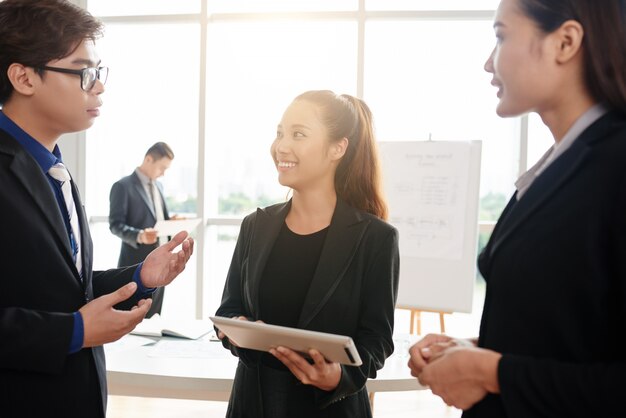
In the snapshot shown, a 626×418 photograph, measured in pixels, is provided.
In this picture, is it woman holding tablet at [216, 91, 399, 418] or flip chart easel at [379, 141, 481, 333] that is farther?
flip chart easel at [379, 141, 481, 333]

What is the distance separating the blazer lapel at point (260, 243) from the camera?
1738mm

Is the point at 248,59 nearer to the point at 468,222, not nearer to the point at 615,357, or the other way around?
the point at 468,222

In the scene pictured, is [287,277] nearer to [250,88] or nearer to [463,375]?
[463,375]

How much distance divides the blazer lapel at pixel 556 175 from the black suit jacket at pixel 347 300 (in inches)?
26.1

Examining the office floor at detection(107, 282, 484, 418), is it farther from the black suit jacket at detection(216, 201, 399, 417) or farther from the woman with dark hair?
the woman with dark hair

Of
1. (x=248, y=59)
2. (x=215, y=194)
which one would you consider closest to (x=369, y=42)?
(x=248, y=59)

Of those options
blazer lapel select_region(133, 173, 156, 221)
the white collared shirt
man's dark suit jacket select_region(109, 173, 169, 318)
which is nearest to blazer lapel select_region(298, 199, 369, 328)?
the white collared shirt

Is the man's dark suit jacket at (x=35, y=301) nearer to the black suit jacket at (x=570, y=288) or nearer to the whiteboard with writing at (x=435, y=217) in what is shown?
the black suit jacket at (x=570, y=288)

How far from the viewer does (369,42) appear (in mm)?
5625

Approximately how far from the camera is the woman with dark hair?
0.91m

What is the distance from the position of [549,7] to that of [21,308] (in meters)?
1.28

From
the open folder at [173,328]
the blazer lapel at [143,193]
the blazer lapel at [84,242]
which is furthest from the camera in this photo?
the blazer lapel at [143,193]

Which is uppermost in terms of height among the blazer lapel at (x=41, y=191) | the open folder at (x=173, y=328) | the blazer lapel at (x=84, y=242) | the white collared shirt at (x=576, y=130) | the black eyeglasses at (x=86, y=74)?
the black eyeglasses at (x=86, y=74)

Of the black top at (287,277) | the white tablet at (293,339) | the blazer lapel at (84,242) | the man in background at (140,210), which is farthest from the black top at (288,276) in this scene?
the man in background at (140,210)
